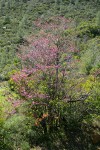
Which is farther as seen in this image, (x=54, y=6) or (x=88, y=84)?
(x=54, y=6)

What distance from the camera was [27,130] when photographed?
9922 millimetres

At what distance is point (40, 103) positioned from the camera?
9828 mm

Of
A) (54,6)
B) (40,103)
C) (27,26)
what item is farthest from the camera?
(54,6)

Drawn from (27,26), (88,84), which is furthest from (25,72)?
(27,26)

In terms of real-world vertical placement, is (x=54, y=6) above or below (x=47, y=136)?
below

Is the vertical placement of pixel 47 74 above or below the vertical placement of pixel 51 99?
above

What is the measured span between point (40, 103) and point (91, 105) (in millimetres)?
2472

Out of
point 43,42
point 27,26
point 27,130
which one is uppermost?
point 43,42

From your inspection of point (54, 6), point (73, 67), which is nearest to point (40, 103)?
point (73, 67)

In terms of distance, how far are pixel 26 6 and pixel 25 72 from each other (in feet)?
205

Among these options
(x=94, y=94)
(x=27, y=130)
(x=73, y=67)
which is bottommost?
(x=27, y=130)

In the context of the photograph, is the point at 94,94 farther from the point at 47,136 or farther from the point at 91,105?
the point at 47,136

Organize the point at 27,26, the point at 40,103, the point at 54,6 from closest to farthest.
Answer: the point at 40,103 < the point at 27,26 < the point at 54,6

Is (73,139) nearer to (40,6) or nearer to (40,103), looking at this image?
(40,103)
